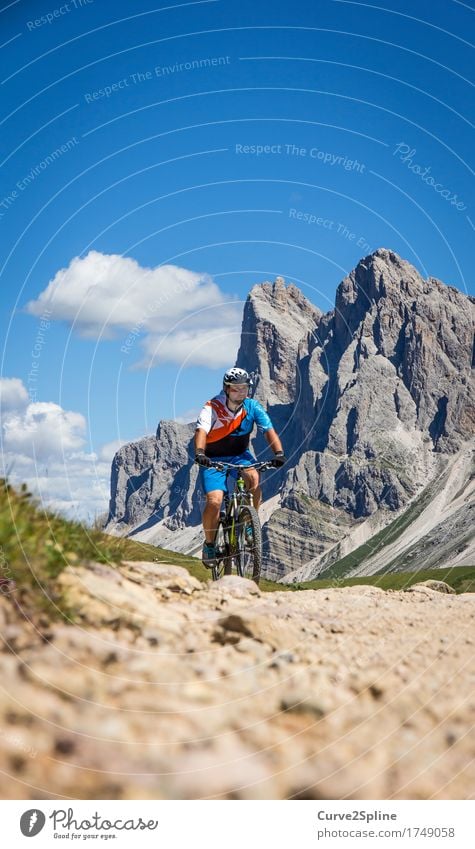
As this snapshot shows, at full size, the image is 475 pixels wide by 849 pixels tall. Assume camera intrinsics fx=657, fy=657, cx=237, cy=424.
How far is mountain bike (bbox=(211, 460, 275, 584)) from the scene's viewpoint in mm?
13352

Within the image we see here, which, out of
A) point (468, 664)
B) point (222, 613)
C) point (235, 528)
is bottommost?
point (468, 664)

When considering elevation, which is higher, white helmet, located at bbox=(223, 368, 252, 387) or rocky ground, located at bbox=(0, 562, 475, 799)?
white helmet, located at bbox=(223, 368, 252, 387)

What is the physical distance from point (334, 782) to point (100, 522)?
4.82 m

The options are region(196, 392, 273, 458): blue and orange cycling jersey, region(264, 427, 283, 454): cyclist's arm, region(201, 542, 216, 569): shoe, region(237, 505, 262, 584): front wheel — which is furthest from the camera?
region(264, 427, 283, 454): cyclist's arm

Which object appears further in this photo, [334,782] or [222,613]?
[222,613]

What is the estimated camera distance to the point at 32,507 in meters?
7.12

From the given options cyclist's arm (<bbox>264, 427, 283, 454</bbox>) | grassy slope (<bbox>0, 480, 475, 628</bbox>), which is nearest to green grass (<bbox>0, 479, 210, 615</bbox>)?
grassy slope (<bbox>0, 480, 475, 628</bbox>)

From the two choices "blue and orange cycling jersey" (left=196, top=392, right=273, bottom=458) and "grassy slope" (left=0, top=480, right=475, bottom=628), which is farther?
"blue and orange cycling jersey" (left=196, top=392, right=273, bottom=458)

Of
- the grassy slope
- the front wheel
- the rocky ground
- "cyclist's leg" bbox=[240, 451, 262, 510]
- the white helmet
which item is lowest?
the rocky ground

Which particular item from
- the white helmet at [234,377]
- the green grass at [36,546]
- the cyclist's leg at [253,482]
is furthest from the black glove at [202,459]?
the green grass at [36,546]

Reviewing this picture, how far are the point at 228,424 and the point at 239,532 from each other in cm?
230

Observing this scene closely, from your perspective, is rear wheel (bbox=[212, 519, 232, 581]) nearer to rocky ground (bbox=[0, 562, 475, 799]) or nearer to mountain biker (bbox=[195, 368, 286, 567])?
mountain biker (bbox=[195, 368, 286, 567])
